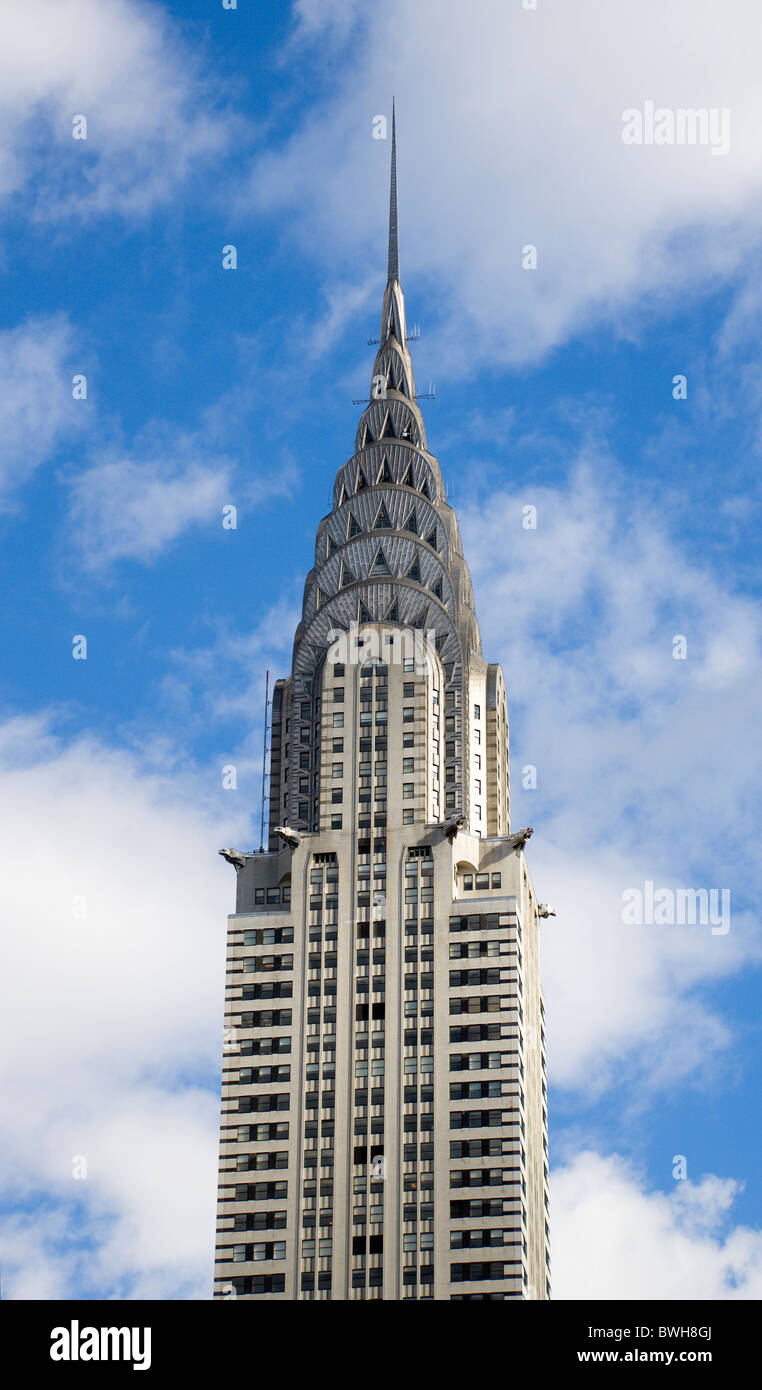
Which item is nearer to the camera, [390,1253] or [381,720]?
[390,1253]

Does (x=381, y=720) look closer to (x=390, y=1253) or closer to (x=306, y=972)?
(x=306, y=972)

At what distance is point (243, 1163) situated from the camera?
17600cm

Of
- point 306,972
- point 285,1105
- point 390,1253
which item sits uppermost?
point 306,972

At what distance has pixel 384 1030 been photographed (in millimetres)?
179625

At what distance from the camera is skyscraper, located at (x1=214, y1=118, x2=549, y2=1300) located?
17112 centimetres

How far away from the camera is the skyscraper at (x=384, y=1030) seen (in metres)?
171
